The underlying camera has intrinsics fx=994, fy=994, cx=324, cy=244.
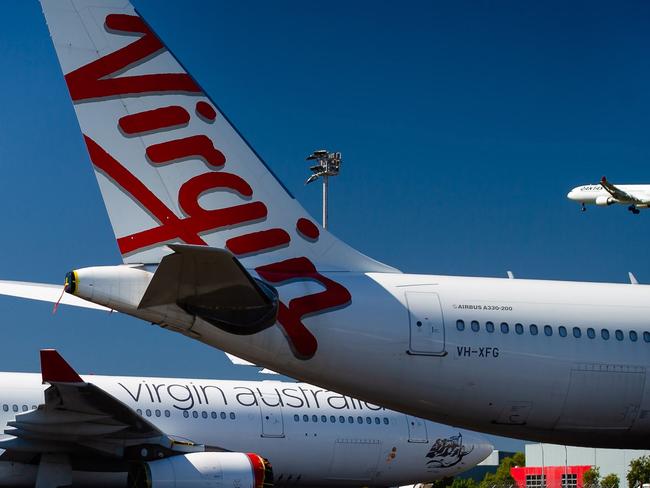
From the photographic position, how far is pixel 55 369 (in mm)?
16781

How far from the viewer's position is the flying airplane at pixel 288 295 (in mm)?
10117

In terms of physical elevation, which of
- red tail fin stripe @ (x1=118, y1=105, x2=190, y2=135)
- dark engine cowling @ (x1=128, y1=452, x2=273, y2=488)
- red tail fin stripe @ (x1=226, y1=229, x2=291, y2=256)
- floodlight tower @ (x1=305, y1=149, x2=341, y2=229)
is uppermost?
floodlight tower @ (x1=305, y1=149, x2=341, y2=229)

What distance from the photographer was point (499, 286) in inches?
457

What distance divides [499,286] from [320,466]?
35.3ft

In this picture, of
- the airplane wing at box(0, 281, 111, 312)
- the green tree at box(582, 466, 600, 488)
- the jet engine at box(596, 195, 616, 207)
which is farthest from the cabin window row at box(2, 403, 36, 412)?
the jet engine at box(596, 195, 616, 207)

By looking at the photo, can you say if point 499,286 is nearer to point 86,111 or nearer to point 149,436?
point 86,111

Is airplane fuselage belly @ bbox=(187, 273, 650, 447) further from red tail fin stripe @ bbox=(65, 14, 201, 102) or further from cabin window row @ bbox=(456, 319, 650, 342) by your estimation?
red tail fin stripe @ bbox=(65, 14, 201, 102)

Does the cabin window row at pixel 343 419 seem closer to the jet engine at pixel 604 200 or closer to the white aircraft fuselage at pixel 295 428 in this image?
the white aircraft fuselage at pixel 295 428

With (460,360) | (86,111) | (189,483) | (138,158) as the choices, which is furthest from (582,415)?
(189,483)

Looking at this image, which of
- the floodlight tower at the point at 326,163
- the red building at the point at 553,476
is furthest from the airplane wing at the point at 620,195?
the floodlight tower at the point at 326,163

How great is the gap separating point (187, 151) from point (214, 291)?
1911 mm

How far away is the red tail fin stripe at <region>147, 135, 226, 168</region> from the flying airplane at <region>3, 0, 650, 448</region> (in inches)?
0.6

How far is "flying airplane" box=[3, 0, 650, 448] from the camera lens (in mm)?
10117

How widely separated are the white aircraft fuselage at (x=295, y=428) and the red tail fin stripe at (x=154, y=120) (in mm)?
10546
